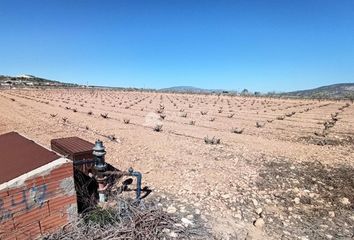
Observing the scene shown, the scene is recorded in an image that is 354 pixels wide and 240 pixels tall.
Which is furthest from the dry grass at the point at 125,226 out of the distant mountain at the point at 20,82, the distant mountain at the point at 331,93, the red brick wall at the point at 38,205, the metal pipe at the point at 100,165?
the distant mountain at the point at 20,82

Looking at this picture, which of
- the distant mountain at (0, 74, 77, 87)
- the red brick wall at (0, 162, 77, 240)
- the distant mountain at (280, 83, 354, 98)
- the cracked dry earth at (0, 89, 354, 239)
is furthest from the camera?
the distant mountain at (0, 74, 77, 87)

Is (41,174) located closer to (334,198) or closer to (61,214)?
(61,214)

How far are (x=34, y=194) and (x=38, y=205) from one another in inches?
6.4

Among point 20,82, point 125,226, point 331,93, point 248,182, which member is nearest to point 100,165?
point 125,226

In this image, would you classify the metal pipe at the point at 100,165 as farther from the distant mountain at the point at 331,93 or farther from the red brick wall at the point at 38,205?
the distant mountain at the point at 331,93

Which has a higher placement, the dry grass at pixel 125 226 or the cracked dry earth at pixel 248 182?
the dry grass at pixel 125 226

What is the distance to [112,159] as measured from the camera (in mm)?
7047

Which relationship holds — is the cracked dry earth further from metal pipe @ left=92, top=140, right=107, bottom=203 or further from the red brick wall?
the red brick wall

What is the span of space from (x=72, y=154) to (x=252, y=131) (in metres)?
9.92

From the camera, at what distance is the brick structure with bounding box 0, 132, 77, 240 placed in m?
3.12

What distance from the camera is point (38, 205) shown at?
334 centimetres

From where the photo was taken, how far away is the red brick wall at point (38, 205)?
312 cm

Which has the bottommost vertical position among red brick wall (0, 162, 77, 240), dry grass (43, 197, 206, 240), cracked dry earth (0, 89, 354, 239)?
cracked dry earth (0, 89, 354, 239)

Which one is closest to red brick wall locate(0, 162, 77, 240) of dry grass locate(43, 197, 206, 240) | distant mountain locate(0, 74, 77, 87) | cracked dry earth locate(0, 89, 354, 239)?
dry grass locate(43, 197, 206, 240)
